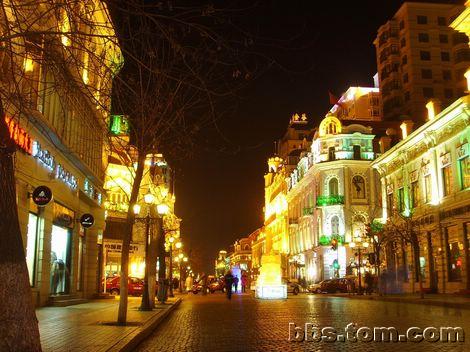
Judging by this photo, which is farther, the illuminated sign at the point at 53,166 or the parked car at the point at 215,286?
the parked car at the point at 215,286

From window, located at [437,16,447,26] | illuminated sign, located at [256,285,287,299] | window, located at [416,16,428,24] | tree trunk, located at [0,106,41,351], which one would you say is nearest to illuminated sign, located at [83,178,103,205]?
illuminated sign, located at [256,285,287,299]

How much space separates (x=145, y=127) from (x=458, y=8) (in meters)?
64.8

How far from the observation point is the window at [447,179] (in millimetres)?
34406

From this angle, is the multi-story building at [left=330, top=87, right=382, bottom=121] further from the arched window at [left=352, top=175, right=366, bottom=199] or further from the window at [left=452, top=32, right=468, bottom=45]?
the arched window at [left=352, top=175, right=366, bottom=199]

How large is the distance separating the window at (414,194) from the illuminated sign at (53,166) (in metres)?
24.6

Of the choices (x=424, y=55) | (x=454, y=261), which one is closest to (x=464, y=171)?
(x=454, y=261)

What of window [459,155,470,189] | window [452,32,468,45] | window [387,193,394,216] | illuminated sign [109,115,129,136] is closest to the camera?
illuminated sign [109,115,129,136]

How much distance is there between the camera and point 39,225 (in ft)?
66.6

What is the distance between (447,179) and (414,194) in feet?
17.4

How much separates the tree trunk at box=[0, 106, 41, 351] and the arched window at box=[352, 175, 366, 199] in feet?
176

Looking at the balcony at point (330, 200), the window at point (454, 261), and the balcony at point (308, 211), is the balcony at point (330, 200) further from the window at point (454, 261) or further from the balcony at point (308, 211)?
the window at point (454, 261)

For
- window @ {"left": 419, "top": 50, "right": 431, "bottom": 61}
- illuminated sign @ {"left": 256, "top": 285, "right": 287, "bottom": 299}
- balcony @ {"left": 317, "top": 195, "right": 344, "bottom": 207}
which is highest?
window @ {"left": 419, "top": 50, "right": 431, "bottom": 61}

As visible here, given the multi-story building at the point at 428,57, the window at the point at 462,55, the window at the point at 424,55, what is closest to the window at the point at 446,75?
the multi-story building at the point at 428,57

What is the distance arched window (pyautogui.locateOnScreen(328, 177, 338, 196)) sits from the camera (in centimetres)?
5973
